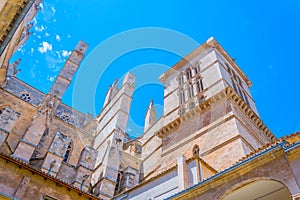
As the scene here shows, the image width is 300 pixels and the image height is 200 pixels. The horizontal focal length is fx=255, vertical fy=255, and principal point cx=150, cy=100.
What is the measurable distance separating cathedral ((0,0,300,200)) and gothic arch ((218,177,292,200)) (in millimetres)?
26

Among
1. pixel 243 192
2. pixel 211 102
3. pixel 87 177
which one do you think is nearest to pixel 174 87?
pixel 211 102

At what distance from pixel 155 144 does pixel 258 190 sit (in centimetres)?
1518

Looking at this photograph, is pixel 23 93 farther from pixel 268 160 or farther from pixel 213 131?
pixel 268 160

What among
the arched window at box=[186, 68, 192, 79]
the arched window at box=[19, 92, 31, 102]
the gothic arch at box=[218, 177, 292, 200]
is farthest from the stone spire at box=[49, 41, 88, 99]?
the gothic arch at box=[218, 177, 292, 200]

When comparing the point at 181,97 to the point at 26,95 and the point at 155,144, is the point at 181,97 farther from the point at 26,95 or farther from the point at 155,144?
the point at 26,95

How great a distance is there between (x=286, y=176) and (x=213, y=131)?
918cm

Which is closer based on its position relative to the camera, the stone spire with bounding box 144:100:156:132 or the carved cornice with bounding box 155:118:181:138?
the carved cornice with bounding box 155:118:181:138

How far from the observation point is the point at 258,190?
22.3ft

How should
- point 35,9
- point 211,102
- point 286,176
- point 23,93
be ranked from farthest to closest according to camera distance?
point 35,9, point 23,93, point 211,102, point 286,176

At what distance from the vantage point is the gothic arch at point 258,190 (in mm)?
6395

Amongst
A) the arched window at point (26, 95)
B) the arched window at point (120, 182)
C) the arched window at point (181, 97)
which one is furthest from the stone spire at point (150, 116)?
the arched window at point (26, 95)

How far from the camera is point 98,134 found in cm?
2514

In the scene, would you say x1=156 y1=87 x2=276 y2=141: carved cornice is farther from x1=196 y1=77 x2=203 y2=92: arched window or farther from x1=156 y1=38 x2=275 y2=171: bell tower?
x1=196 y1=77 x2=203 y2=92: arched window

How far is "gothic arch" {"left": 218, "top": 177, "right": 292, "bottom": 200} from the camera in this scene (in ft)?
21.0
